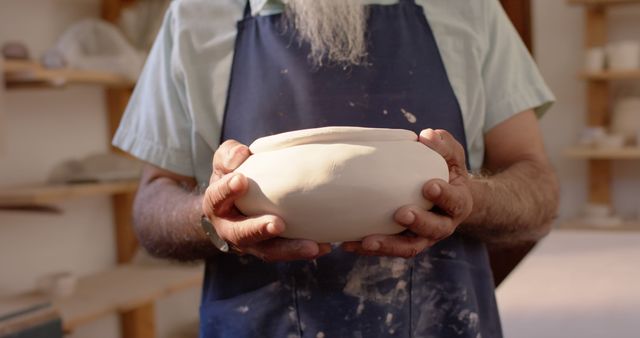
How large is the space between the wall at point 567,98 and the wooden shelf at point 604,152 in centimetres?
27

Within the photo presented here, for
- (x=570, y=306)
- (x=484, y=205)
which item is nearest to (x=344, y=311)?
(x=484, y=205)

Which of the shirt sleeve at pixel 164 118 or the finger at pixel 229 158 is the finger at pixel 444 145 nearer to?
the finger at pixel 229 158

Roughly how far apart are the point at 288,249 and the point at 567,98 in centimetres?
267

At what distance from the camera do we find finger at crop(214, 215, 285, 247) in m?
0.62

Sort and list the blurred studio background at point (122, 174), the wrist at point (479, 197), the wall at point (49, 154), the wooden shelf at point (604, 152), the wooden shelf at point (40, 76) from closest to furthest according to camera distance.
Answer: the wrist at point (479, 197)
the blurred studio background at point (122, 174)
the wooden shelf at point (40, 76)
the wall at point (49, 154)
the wooden shelf at point (604, 152)

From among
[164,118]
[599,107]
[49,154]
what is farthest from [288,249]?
[599,107]

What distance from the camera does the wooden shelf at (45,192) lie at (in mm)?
1880

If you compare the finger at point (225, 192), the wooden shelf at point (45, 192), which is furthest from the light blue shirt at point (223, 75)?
the wooden shelf at point (45, 192)

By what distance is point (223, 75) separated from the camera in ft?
2.99

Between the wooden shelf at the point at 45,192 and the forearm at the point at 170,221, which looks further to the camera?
the wooden shelf at the point at 45,192

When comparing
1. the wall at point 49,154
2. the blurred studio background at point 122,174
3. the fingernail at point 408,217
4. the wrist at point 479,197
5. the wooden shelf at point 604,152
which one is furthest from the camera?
the wooden shelf at point 604,152

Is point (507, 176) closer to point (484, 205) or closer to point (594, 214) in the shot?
point (484, 205)

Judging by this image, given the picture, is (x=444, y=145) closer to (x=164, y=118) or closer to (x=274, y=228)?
(x=274, y=228)

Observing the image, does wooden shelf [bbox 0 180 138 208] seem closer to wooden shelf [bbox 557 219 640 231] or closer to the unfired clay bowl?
the unfired clay bowl
